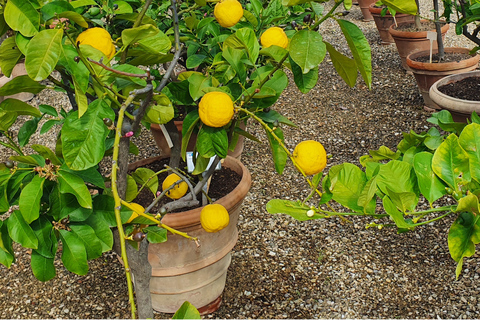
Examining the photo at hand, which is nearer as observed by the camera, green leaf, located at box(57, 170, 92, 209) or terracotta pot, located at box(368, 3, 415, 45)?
green leaf, located at box(57, 170, 92, 209)

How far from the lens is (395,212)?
0.70 meters

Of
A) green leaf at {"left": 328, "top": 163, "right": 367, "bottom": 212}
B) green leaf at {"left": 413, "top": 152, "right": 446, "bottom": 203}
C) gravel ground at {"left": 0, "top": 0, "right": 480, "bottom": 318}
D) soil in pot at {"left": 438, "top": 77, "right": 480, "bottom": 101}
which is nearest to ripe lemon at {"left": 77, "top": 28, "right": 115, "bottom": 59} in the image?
green leaf at {"left": 328, "top": 163, "right": 367, "bottom": 212}

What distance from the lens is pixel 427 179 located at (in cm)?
76

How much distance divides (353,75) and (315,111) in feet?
7.61

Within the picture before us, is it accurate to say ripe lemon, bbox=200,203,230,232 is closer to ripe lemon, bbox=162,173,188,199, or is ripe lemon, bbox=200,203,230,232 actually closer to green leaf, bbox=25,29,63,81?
ripe lemon, bbox=162,173,188,199

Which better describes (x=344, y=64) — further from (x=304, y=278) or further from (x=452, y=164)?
(x=304, y=278)

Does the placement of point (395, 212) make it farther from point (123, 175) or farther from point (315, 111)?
point (315, 111)

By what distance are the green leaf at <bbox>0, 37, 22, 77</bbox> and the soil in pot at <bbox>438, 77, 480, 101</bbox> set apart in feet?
7.18

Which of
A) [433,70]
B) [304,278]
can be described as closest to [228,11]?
[304,278]

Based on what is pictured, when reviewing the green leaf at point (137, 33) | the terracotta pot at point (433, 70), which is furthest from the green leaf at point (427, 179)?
the terracotta pot at point (433, 70)

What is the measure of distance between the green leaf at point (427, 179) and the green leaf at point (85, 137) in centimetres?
54

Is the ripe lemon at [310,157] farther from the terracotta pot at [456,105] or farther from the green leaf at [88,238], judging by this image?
the terracotta pot at [456,105]

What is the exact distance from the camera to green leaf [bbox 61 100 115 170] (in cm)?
80

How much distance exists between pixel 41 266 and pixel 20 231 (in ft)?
0.44
